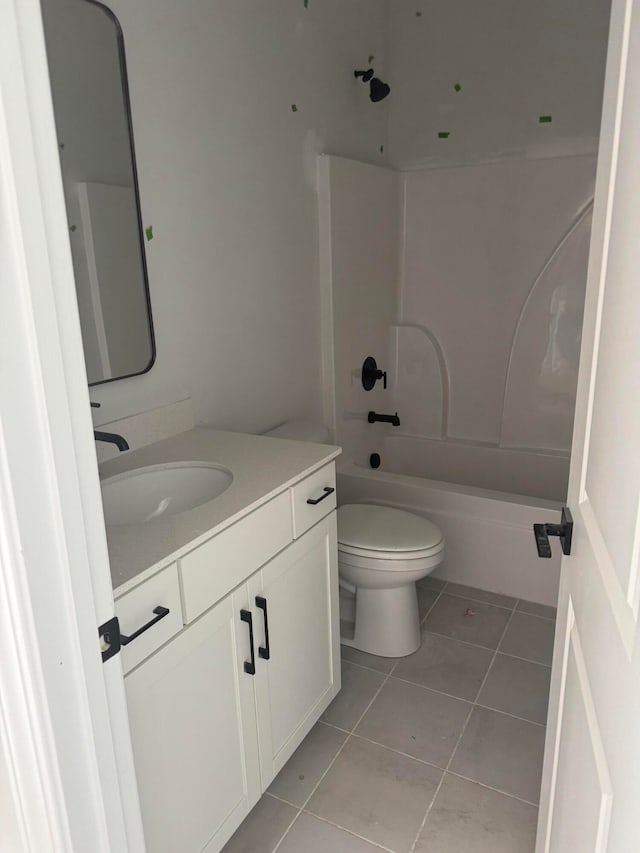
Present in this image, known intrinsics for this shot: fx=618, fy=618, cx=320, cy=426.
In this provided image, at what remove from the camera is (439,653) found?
2223mm

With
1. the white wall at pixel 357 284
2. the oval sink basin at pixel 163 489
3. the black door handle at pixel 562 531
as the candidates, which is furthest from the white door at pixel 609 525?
the white wall at pixel 357 284

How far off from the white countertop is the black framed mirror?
0.80 feet

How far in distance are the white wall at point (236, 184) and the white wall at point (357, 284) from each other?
9cm

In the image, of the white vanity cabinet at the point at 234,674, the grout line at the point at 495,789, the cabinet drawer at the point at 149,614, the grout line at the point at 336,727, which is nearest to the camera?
the cabinet drawer at the point at 149,614

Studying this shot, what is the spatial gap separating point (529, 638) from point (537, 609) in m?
0.20

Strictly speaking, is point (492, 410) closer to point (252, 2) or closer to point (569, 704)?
point (252, 2)

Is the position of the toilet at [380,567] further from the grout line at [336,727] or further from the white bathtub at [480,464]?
the white bathtub at [480,464]

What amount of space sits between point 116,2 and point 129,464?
114cm

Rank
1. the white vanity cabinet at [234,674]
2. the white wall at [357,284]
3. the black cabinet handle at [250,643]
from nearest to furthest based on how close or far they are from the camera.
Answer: the white vanity cabinet at [234,674]
the black cabinet handle at [250,643]
the white wall at [357,284]

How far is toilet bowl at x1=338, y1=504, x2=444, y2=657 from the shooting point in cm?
205

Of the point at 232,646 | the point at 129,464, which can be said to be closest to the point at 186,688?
the point at 232,646

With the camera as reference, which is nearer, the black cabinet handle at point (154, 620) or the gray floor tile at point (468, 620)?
the black cabinet handle at point (154, 620)

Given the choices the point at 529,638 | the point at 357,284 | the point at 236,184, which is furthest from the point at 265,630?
the point at 357,284

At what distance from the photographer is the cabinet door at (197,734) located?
3.70 feet
